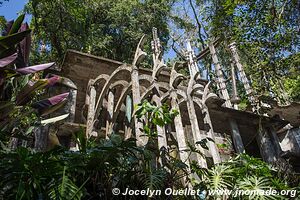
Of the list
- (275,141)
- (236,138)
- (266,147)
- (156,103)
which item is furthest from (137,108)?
(275,141)

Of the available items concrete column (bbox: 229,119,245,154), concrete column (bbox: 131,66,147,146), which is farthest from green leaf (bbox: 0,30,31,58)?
concrete column (bbox: 229,119,245,154)

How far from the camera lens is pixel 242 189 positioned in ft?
9.43

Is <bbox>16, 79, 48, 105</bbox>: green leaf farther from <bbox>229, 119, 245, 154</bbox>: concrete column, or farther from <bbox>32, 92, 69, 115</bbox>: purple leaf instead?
<bbox>229, 119, 245, 154</bbox>: concrete column

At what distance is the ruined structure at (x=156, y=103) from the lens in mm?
4086

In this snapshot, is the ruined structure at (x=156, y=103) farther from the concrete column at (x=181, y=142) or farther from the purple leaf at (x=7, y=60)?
the purple leaf at (x=7, y=60)

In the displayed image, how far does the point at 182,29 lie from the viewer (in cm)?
2027

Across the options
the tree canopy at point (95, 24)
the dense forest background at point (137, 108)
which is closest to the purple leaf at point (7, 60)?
the dense forest background at point (137, 108)

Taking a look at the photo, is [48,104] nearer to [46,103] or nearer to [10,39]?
[46,103]

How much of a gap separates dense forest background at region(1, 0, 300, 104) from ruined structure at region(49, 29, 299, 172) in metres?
1.18

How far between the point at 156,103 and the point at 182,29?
17.3 m

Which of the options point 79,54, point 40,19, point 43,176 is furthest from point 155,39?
point 40,19

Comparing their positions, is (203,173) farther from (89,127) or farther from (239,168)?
(89,127)

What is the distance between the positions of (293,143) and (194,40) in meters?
12.1

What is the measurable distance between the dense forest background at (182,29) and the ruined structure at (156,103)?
3.86ft
